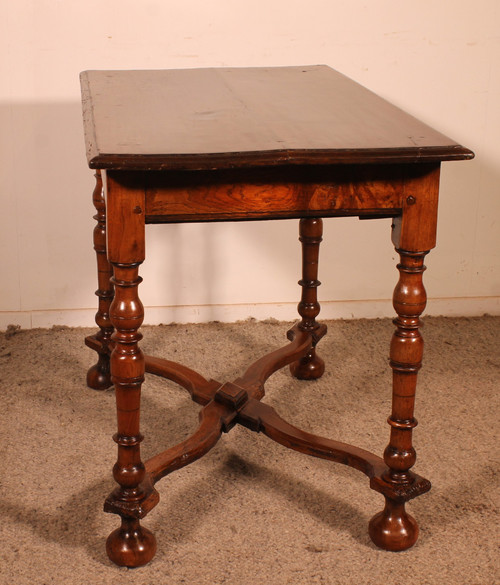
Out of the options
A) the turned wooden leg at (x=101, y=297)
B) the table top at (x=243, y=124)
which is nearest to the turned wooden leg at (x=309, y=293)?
the table top at (x=243, y=124)

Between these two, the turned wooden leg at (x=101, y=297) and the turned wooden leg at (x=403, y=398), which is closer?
the turned wooden leg at (x=403, y=398)

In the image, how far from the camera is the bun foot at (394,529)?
1701mm

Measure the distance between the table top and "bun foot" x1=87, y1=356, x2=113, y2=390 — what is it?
741mm

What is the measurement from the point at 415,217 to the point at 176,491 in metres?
0.80

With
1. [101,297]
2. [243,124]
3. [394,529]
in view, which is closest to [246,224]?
[101,297]

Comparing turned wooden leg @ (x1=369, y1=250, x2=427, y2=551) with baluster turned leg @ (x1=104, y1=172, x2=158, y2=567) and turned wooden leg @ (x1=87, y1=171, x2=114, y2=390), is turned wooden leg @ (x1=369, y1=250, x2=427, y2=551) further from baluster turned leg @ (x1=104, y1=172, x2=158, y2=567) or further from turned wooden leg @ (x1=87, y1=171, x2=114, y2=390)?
turned wooden leg @ (x1=87, y1=171, x2=114, y2=390)

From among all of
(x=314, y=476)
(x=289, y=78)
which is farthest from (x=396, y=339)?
(x=289, y=78)

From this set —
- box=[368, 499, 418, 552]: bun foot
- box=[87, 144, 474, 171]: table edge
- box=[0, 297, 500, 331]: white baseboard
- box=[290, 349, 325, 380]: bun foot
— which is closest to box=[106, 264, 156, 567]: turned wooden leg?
box=[87, 144, 474, 171]: table edge

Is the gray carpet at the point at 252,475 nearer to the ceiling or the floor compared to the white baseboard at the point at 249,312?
nearer to the floor

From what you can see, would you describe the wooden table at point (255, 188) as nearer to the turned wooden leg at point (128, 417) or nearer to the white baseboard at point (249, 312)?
the turned wooden leg at point (128, 417)

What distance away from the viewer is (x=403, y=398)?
64.6 inches

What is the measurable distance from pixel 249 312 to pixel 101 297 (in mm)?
688

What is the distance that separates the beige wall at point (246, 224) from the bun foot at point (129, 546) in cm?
119

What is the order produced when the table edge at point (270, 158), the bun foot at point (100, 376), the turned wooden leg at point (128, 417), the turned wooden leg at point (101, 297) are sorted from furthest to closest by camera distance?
the bun foot at point (100, 376) → the turned wooden leg at point (101, 297) → the turned wooden leg at point (128, 417) → the table edge at point (270, 158)
